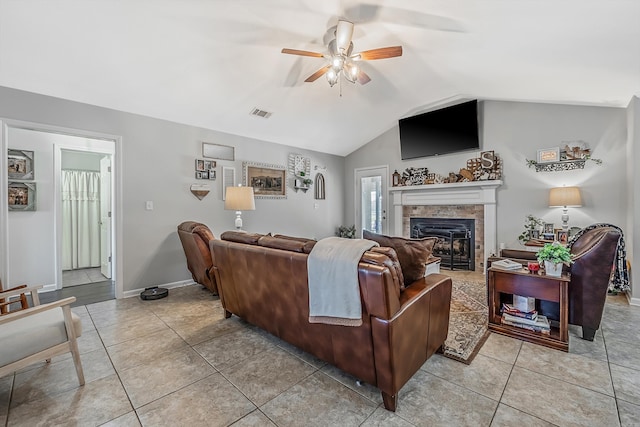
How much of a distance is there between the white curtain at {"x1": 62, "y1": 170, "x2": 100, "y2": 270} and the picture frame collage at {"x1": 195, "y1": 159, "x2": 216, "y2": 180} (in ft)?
7.94

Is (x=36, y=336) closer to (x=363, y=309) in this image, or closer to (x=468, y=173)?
(x=363, y=309)

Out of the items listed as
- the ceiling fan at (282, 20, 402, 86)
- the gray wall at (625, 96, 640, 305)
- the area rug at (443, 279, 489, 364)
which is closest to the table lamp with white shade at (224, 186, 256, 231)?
the ceiling fan at (282, 20, 402, 86)

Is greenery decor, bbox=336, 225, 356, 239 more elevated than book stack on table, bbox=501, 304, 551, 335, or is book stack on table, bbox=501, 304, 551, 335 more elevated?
greenery decor, bbox=336, 225, 356, 239

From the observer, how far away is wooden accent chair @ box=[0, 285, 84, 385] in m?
1.51

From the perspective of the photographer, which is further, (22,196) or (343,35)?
(22,196)

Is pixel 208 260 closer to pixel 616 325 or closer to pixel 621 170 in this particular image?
pixel 616 325

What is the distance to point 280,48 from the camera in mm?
3102

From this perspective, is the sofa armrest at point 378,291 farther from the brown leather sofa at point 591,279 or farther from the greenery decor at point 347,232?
the greenery decor at point 347,232

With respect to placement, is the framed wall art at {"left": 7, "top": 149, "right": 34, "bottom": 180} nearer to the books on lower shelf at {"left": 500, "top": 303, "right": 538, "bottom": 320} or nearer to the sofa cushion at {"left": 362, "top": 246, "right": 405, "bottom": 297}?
the sofa cushion at {"left": 362, "top": 246, "right": 405, "bottom": 297}

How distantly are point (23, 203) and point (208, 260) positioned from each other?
2662mm

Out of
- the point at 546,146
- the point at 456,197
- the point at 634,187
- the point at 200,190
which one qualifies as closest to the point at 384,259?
→ the point at 200,190

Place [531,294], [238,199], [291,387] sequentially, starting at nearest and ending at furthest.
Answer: [291,387] → [531,294] → [238,199]

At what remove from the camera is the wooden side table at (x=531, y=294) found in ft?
7.21

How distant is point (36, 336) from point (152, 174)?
8.55 ft
